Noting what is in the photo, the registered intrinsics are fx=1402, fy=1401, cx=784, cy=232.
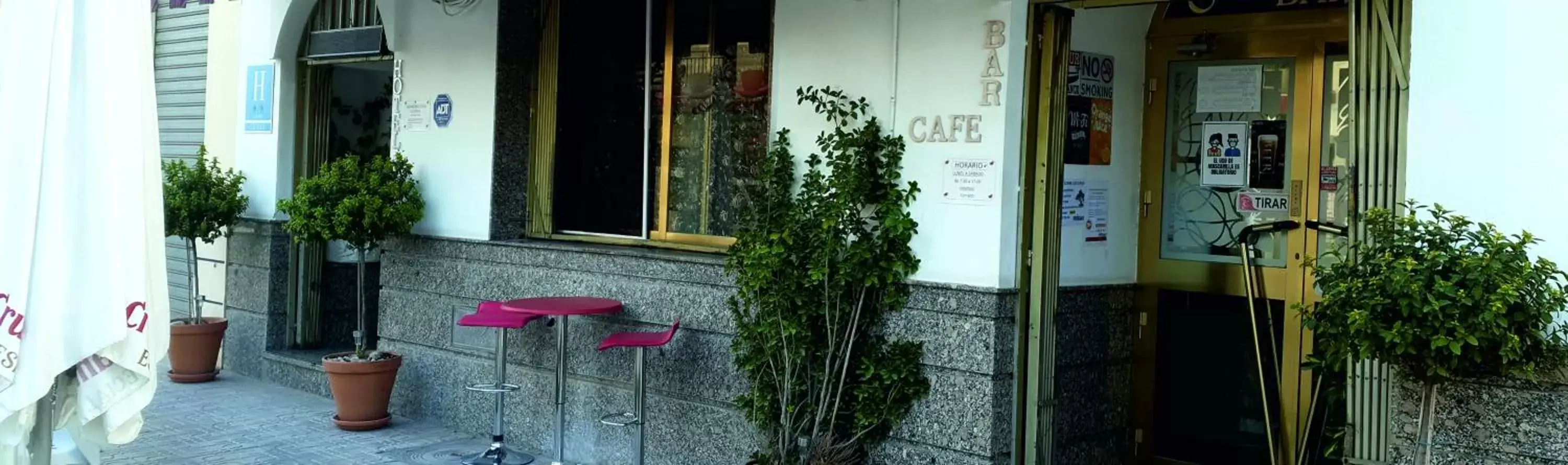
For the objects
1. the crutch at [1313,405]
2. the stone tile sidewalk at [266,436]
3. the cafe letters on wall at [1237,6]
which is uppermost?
the cafe letters on wall at [1237,6]

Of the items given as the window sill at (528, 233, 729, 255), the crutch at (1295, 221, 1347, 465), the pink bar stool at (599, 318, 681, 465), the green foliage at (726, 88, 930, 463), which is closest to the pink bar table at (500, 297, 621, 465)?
the pink bar stool at (599, 318, 681, 465)

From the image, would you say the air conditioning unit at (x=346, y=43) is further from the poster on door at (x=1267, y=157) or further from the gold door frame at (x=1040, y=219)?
the poster on door at (x=1267, y=157)

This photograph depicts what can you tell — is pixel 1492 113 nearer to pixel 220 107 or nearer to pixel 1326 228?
pixel 1326 228

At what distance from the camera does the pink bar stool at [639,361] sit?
6680 millimetres

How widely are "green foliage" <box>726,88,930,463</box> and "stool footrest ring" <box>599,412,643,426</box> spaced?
2.13 feet

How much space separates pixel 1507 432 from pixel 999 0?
2.56m

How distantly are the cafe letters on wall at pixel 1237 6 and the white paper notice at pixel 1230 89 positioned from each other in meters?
0.25

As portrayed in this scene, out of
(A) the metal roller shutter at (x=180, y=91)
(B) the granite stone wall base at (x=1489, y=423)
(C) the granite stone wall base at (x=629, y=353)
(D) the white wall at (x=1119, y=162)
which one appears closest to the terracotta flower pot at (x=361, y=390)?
(C) the granite stone wall base at (x=629, y=353)

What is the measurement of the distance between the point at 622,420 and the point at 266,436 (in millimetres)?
2513

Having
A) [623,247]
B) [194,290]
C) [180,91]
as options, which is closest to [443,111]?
[623,247]

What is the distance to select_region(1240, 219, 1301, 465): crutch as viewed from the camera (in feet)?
20.5

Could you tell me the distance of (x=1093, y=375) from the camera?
6.55 metres

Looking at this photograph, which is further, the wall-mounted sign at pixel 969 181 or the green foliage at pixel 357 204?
the green foliage at pixel 357 204

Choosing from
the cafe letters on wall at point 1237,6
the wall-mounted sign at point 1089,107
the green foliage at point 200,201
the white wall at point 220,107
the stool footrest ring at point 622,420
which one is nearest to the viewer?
the cafe letters on wall at point 1237,6
